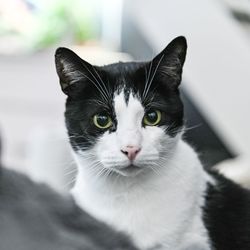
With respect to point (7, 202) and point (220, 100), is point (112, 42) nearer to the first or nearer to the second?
point (7, 202)

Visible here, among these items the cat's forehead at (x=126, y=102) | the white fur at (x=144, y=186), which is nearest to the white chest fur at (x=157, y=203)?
the white fur at (x=144, y=186)

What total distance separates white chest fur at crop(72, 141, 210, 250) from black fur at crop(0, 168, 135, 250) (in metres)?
0.14

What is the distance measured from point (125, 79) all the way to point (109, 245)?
0.77 feet

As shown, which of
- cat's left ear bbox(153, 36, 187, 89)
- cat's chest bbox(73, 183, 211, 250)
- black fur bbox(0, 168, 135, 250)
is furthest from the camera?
cat's chest bbox(73, 183, 211, 250)

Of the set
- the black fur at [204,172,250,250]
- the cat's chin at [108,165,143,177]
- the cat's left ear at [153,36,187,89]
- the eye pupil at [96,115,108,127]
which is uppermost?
the cat's left ear at [153,36,187,89]

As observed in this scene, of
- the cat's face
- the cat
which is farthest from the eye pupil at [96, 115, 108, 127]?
the cat

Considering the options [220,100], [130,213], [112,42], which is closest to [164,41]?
[112,42]

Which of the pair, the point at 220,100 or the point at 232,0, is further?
the point at 220,100

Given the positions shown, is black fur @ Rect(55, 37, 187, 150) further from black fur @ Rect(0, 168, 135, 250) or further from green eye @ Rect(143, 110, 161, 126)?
black fur @ Rect(0, 168, 135, 250)

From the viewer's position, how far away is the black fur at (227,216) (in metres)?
0.70

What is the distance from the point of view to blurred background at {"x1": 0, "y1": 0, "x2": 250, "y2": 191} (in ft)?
2.15

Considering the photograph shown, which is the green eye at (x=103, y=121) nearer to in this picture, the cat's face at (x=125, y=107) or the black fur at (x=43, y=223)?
the cat's face at (x=125, y=107)

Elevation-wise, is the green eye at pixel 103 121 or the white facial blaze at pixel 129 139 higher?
the green eye at pixel 103 121

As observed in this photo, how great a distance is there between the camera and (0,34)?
2.83 feet
